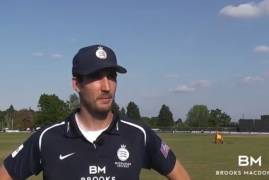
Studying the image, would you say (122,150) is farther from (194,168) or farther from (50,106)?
(50,106)

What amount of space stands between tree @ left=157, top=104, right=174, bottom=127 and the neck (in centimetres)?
18137

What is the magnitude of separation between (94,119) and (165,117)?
184875mm

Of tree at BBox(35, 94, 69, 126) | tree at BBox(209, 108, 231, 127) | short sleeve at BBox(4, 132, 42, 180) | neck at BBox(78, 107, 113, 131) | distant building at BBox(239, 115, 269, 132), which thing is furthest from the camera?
tree at BBox(209, 108, 231, 127)

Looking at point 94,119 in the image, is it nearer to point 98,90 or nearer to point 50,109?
point 98,90

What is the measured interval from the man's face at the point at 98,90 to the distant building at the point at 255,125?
442 feet

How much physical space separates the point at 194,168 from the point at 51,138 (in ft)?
64.2

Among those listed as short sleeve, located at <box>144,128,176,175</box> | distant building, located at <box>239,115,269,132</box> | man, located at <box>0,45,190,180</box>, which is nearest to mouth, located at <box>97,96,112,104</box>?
man, located at <box>0,45,190,180</box>

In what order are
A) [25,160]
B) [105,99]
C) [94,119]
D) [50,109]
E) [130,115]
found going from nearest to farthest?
[105,99] < [94,119] < [25,160] < [50,109] < [130,115]

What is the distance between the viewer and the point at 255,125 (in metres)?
137

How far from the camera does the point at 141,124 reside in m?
4.12

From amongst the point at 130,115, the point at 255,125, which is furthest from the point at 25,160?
the point at 130,115

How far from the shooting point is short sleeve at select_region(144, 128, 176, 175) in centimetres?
408

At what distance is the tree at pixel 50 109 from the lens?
16075cm

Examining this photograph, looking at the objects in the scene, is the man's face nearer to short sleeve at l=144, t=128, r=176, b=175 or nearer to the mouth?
the mouth
